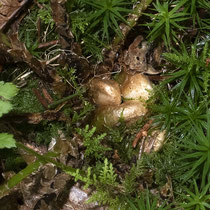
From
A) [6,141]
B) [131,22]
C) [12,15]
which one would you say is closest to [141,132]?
[131,22]

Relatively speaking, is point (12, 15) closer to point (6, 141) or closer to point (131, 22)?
point (131, 22)

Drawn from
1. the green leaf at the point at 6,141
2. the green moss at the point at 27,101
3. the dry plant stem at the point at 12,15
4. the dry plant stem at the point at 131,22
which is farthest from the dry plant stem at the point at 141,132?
the dry plant stem at the point at 12,15

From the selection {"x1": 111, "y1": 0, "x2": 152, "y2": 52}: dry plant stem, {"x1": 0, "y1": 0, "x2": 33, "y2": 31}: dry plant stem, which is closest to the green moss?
{"x1": 0, "y1": 0, "x2": 33, "y2": 31}: dry plant stem

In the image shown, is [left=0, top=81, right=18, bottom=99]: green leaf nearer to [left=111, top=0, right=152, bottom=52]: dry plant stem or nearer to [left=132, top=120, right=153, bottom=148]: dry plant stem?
[left=111, top=0, right=152, bottom=52]: dry plant stem

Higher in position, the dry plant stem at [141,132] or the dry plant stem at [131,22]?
the dry plant stem at [131,22]

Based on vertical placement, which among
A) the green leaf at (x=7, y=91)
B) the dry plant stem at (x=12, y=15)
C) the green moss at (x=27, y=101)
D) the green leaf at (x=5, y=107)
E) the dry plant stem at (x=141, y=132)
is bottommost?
the dry plant stem at (x=141, y=132)

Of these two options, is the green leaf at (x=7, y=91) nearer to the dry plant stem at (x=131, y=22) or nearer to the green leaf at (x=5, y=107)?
the green leaf at (x=5, y=107)

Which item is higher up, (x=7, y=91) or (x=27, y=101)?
(x=7, y=91)

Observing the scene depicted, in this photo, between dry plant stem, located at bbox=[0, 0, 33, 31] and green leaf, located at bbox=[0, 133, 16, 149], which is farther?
dry plant stem, located at bbox=[0, 0, 33, 31]

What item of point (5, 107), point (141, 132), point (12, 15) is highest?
point (12, 15)

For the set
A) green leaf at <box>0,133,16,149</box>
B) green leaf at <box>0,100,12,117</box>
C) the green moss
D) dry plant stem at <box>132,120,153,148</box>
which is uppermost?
green leaf at <box>0,100,12,117</box>

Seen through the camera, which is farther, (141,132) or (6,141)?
(141,132)

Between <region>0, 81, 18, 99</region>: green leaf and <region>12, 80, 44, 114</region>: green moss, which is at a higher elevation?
<region>0, 81, 18, 99</region>: green leaf
